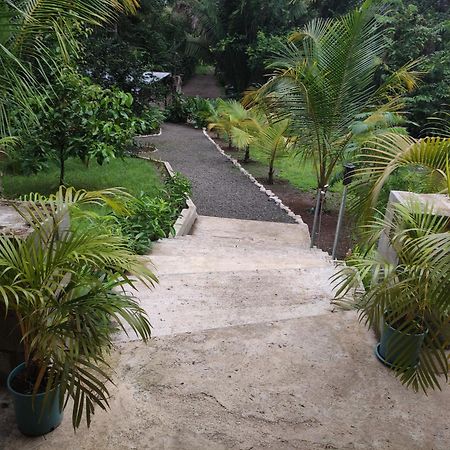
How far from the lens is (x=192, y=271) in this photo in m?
3.96

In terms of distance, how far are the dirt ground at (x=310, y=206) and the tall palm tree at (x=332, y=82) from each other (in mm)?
1246

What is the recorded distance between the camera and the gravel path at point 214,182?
8.04 metres

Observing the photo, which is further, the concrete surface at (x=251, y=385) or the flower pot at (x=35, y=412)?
the concrete surface at (x=251, y=385)

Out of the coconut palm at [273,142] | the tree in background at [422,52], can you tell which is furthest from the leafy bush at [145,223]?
the tree in background at [422,52]

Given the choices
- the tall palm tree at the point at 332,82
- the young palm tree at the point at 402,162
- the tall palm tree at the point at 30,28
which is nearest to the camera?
the young palm tree at the point at 402,162

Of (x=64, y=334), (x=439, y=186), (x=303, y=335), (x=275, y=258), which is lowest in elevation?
(x=275, y=258)

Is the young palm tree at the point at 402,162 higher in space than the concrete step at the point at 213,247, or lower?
higher

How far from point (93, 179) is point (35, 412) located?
6319 millimetres

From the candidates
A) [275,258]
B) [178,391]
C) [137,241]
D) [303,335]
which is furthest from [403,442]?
[137,241]

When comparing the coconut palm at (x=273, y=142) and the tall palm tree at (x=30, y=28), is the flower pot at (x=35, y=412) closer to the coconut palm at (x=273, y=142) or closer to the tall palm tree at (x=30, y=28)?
the tall palm tree at (x=30, y=28)

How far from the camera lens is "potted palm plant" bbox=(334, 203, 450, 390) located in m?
2.18

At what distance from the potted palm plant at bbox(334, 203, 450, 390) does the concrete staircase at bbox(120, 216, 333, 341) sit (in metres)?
0.67

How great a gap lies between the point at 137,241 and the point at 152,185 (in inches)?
134

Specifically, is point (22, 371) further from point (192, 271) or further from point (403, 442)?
point (192, 271)
